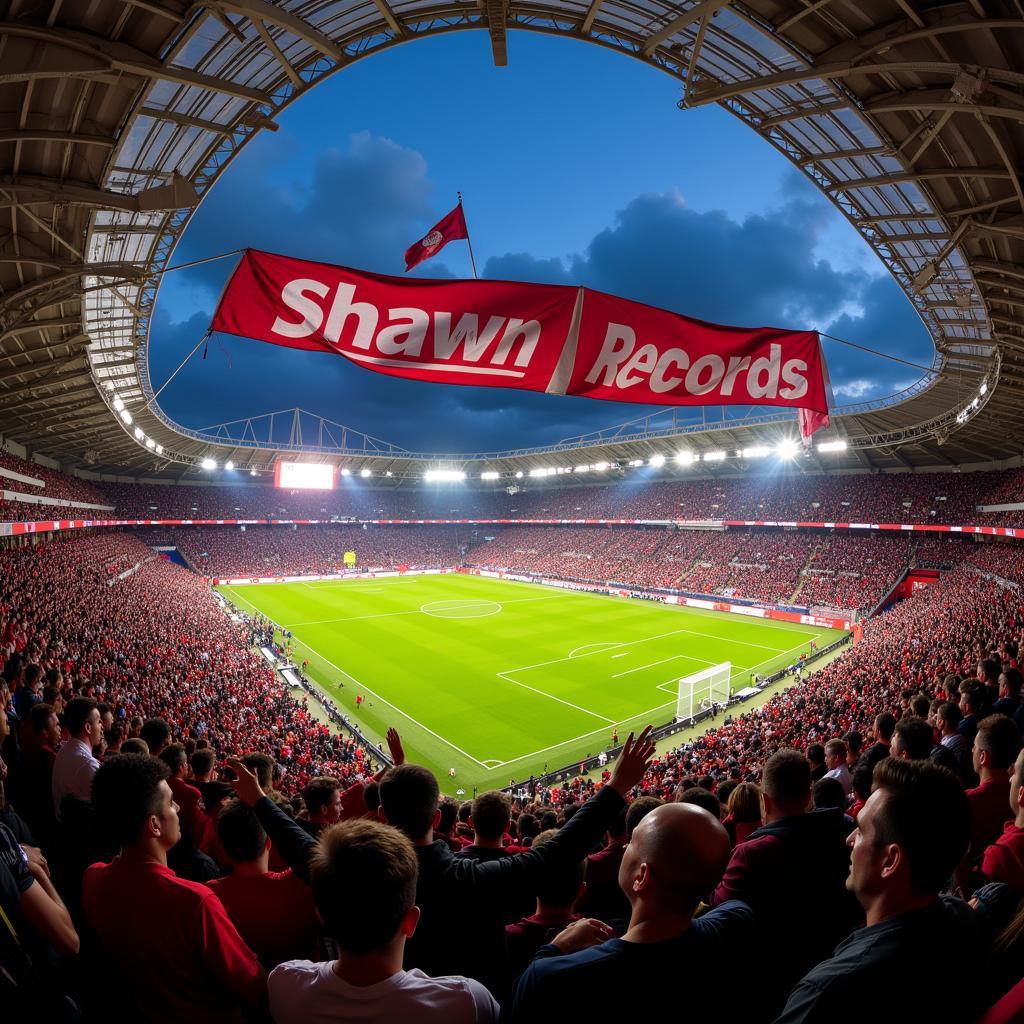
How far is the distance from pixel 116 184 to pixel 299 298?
40.7ft

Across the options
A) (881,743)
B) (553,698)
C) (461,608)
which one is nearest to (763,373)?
(881,743)

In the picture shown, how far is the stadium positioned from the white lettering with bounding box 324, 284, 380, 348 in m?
0.03

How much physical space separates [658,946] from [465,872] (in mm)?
1085

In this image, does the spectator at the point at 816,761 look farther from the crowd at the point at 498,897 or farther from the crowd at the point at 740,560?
the crowd at the point at 740,560

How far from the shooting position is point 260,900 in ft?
10.2

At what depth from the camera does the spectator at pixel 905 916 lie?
1662mm

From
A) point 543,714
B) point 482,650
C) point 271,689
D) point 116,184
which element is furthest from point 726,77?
point 482,650

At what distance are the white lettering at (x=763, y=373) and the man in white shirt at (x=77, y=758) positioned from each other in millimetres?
7866

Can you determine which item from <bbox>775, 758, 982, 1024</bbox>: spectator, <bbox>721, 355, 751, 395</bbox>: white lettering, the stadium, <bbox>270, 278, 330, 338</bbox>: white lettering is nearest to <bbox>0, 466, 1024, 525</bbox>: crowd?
the stadium

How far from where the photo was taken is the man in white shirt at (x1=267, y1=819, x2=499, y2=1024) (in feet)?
5.83

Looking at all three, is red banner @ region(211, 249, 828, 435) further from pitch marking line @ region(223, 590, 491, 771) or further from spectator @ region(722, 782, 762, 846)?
pitch marking line @ region(223, 590, 491, 771)

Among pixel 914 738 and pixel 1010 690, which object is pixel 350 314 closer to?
pixel 914 738

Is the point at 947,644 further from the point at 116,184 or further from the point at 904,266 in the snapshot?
the point at 116,184

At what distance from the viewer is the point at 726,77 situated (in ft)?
38.8
